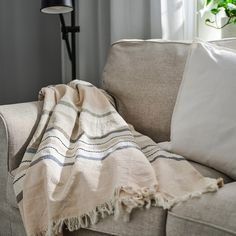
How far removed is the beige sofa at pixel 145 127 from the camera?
116 cm

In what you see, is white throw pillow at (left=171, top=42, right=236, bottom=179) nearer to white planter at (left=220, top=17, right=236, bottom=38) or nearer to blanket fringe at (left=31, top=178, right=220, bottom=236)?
blanket fringe at (left=31, top=178, right=220, bottom=236)

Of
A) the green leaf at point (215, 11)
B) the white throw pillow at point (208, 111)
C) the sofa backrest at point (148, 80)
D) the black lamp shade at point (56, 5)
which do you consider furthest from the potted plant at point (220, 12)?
the black lamp shade at point (56, 5)

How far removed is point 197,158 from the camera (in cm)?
152

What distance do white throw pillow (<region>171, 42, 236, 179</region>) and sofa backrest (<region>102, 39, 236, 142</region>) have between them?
0.16 metres

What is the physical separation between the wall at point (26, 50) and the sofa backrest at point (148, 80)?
947 mm

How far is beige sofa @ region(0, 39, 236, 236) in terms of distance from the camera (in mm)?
1163

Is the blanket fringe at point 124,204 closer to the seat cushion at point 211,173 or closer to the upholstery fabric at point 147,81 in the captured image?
the seat cushion at point 211,173

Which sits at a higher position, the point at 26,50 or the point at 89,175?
the point at 26,50

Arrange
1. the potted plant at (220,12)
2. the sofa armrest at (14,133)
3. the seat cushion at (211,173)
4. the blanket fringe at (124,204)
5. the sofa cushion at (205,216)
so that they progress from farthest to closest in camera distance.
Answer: the potted plant at (220,12), the sofa armrest at (14,133), the seat cushion at (211,173), the blanket fringe at (124,204), the sofa cushion at (205,216)

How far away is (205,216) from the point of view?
1.15m

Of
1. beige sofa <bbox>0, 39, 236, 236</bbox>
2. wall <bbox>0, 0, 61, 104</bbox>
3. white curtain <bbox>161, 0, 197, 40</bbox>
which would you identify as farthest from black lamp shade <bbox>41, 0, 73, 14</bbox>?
wall <bbox>0, 0, 61, 104</bbox>

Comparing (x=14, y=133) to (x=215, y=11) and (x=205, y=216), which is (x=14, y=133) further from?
(x=215, y=11)

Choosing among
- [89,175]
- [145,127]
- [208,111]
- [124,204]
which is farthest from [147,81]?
[124,204]

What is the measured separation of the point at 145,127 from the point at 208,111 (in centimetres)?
42
